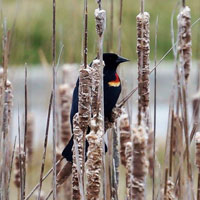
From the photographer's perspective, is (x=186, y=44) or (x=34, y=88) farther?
(x=34, y=88)

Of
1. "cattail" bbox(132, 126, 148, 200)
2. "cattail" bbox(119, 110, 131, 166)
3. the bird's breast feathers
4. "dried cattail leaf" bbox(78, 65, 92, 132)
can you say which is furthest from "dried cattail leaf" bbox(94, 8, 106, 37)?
the bird's breast feathers

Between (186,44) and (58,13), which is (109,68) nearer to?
(186,44)

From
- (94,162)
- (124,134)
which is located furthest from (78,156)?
(124,134)

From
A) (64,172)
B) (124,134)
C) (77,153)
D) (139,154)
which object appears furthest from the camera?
(124,134)

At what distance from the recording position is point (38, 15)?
403 inches

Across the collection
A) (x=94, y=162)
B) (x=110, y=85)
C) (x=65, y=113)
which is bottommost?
(x=94, y=162)

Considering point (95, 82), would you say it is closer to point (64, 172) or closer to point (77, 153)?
point (77, 153)

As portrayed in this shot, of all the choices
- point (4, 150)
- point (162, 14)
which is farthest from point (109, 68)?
point (162, 14)

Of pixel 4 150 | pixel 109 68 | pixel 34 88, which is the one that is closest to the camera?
pixel 4 150

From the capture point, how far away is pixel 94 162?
1.62 m

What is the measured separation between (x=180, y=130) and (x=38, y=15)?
28.2 ft

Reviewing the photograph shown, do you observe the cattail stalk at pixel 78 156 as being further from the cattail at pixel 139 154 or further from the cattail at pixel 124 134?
the cattail at pixel 124 134

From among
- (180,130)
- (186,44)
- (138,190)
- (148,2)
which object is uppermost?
(148,2)

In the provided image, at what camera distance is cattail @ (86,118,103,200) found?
1.62m
